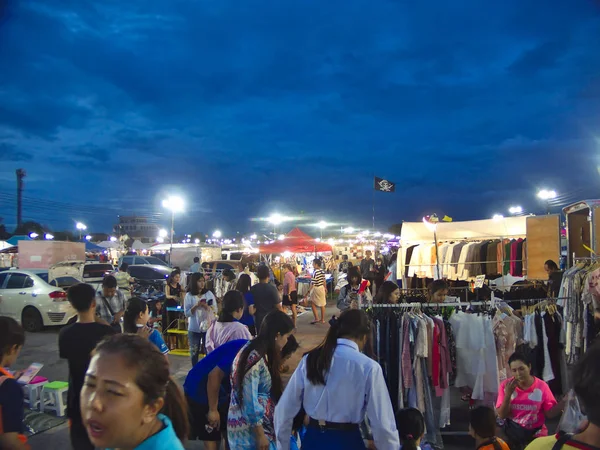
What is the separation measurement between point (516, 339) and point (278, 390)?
3.61 m

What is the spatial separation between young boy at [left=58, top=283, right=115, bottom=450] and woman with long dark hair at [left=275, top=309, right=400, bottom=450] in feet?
5.96

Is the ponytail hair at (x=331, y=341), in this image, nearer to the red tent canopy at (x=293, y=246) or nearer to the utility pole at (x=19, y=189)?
the red tent canopy at (x=293, y=246)

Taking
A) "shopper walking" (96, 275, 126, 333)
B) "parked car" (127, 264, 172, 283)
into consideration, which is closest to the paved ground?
"shopper walking" (96, 275, 126, 333)

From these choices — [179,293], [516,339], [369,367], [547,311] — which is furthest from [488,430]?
[179,293]

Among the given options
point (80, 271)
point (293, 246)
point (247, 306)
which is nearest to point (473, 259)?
point (247, 306)

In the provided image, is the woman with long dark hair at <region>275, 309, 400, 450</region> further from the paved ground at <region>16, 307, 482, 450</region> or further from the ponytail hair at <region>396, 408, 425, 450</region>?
the paved ground at <region>16, 307, 482, 450</region>

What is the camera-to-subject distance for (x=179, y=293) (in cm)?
1103

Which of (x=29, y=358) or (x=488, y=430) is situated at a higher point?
(x=488, y=430)

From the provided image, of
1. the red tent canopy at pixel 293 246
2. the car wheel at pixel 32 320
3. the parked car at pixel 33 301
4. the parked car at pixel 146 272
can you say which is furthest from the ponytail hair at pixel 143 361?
the parked car at pixel 146 272

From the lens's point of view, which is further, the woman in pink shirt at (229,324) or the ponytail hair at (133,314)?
the ponytail hair at (133,314)

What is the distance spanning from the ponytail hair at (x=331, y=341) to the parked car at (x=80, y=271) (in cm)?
1283

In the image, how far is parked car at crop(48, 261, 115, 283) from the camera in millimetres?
13961

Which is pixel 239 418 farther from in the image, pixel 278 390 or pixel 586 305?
pixel 586 305

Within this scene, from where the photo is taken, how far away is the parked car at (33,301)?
1199cm
